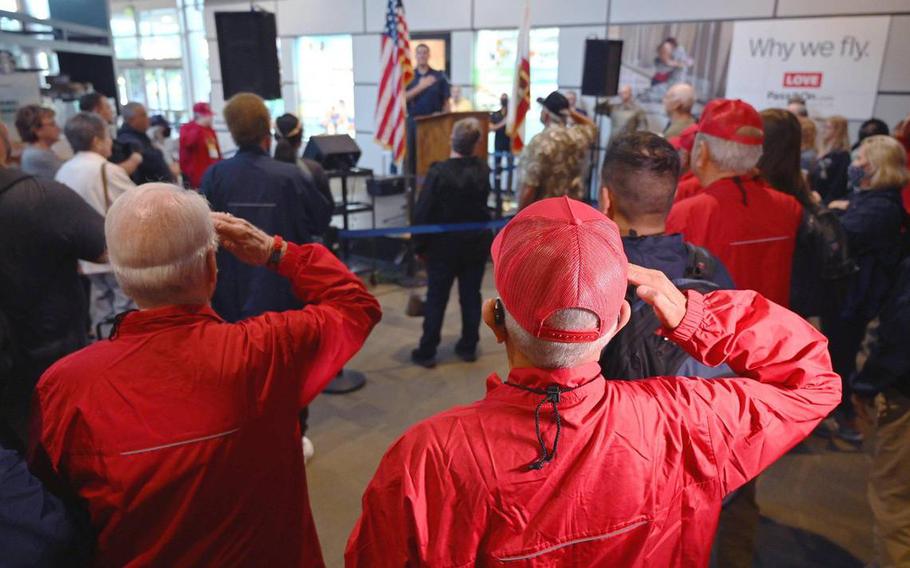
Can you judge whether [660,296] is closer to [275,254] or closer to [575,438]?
[575,438]

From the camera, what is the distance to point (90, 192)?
3539 millimetres

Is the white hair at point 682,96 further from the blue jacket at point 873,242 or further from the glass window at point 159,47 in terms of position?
the glass window at point 159,47

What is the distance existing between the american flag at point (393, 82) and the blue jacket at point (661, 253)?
15.3 feet

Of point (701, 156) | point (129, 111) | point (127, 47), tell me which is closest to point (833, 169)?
point (701, 156)

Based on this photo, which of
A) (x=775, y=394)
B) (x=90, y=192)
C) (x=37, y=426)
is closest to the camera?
(x=775, y=394)

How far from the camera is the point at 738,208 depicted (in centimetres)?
222

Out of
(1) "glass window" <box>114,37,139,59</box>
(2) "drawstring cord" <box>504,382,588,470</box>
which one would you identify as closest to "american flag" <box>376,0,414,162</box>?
(2) "drawstring cord" <box>504,382,588,470</box>

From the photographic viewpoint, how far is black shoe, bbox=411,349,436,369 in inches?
170

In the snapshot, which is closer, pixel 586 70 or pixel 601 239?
pixel 601 239

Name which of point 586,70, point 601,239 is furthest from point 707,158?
point 586,70

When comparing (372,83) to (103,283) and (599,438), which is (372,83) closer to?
(103,283)

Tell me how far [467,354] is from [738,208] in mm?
2560

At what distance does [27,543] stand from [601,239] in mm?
1025

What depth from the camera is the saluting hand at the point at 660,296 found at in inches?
39.6
